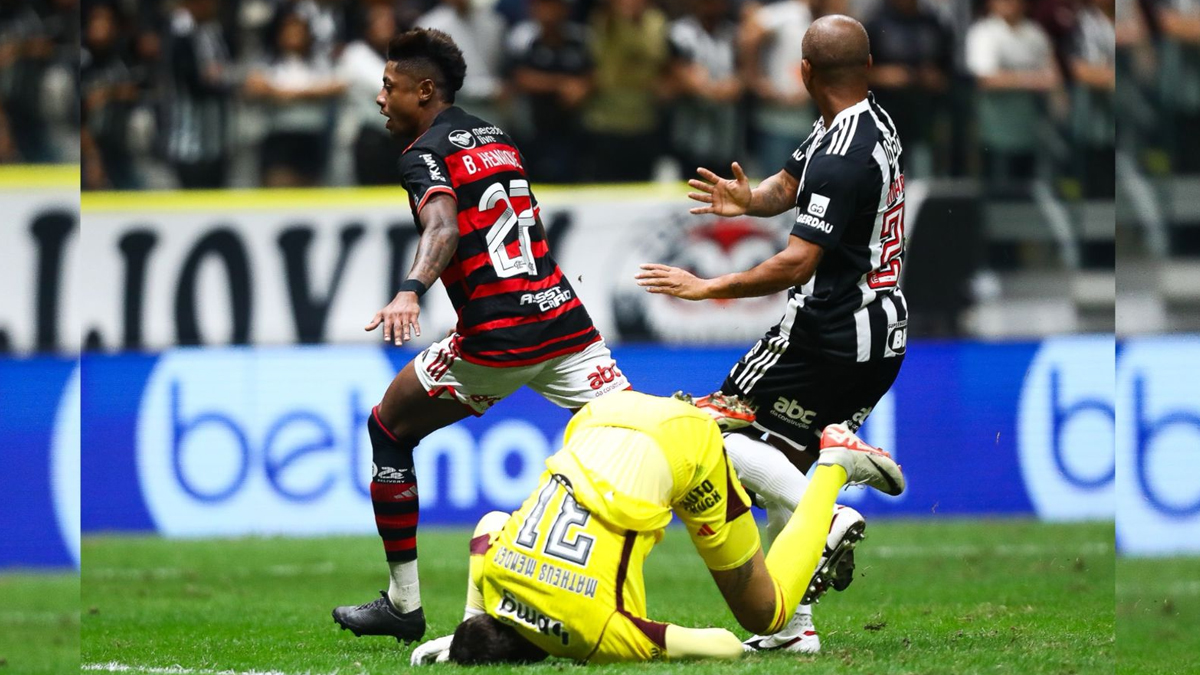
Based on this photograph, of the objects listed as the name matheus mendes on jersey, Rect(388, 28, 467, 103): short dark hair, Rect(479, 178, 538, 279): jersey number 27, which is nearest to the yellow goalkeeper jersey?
the name matheus mendes on jersey

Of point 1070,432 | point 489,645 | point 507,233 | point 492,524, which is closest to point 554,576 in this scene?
point 489,645

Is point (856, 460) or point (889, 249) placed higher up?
point (889, 249)

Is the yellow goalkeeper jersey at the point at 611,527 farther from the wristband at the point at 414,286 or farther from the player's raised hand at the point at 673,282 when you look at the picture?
the wristband at the point at 414,286

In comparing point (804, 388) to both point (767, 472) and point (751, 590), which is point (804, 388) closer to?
point (767, 472)

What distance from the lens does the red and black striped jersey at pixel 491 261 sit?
679 cm

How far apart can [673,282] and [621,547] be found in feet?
3.67

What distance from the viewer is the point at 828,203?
20.4 ft

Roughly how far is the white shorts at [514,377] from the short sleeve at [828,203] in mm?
1178

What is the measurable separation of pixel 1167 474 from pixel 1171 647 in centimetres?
404

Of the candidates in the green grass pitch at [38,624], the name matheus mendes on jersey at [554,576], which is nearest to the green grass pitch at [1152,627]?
the name matheus mendes on jersey at [554,576]

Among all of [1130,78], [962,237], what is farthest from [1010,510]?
[1130,78]

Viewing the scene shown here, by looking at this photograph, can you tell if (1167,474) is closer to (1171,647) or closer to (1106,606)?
(1106,606)

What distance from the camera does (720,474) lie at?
18.9ft

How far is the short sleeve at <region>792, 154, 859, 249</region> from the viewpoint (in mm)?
6219
